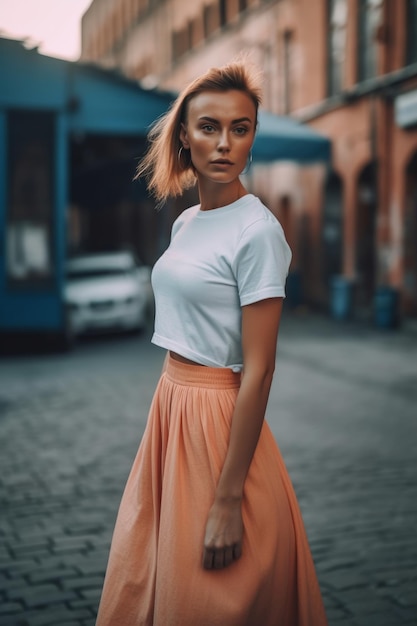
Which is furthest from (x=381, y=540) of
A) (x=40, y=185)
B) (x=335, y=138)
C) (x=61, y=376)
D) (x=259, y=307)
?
(x=335, y=138)

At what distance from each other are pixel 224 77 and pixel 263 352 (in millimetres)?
698

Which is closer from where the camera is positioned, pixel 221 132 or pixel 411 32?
pixel 221 132

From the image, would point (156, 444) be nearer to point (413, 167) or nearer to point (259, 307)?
point (259, 307)

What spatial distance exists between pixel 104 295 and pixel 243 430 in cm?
1397

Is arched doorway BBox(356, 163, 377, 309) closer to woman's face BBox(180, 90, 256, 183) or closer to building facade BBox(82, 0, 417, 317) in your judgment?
building facade BBox(82, 0, 417, 317)

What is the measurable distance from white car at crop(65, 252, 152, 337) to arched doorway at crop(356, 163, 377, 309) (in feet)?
20.3

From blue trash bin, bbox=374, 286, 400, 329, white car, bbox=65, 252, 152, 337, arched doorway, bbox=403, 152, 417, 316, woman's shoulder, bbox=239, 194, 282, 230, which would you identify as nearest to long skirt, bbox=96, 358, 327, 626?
woman's shoulder, bbox=239, 194, 282, 230

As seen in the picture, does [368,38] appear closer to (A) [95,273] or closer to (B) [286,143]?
(B) [286,143]

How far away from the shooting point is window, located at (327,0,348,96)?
22078 millimetres

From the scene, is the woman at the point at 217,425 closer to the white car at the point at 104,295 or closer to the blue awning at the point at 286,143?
the white car at the point at 104,295

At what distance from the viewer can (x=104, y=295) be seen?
16016 millimetres

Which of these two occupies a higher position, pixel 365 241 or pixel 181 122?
pixel 181 122

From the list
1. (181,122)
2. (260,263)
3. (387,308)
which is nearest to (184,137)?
(181,122)

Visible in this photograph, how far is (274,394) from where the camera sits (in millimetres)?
9742
